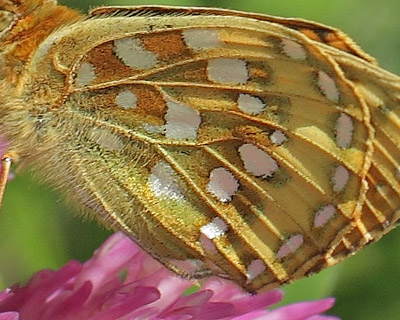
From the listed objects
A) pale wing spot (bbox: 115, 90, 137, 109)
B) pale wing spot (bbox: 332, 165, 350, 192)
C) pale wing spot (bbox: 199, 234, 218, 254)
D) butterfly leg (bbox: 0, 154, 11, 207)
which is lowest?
→ pale wing spot (bbox: 199, 234, 218, 254)

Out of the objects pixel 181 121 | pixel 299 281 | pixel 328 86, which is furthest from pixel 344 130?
pixel 299 281

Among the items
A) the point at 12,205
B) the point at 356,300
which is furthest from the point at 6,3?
the point at 356,300

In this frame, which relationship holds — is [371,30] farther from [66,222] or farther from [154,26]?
[154,26]

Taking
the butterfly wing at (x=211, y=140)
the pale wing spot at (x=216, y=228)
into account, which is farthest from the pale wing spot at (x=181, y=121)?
the pale wing spot at (x=216, y=228)

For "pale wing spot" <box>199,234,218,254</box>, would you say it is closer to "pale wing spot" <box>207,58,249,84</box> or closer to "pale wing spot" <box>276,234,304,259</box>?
"pale wing spot" <box>276,234,304,259</box>

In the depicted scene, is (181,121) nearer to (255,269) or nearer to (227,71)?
(227,71)

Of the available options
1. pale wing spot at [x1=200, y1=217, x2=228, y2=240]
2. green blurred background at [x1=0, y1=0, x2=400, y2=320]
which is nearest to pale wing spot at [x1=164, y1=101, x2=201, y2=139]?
pale wing spot at [x1=200, y1=217, x2=228, y2=240]

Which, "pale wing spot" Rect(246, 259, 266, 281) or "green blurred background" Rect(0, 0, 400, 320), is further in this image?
"green blurred background" Rect(0, 0, 400, 320)
